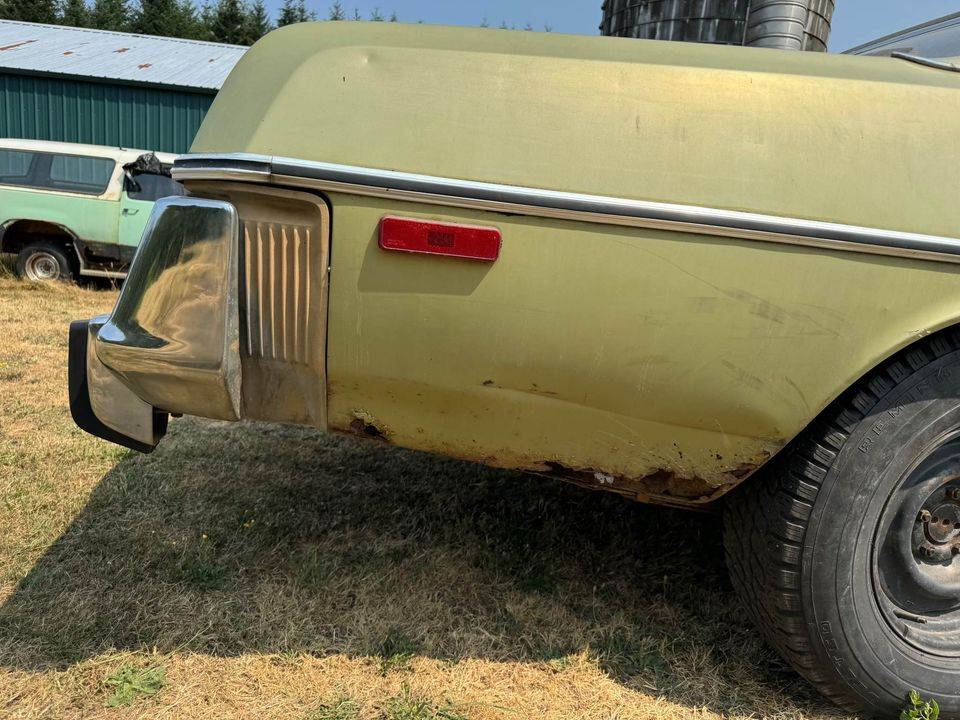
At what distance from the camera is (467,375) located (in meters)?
1.52

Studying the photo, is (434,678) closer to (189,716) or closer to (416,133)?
(189,716)

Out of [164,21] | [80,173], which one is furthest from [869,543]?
[164,21]

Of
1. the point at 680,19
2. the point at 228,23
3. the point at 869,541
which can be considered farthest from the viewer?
the point at 228,23

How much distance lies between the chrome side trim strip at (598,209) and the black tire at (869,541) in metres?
0.31

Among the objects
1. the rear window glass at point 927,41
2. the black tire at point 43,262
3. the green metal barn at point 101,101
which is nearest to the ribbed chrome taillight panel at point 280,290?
the rear window glass at point 927,41

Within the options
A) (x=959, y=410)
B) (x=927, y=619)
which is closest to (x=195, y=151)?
(x=959, y=410)

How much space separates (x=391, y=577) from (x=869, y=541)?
1358mm

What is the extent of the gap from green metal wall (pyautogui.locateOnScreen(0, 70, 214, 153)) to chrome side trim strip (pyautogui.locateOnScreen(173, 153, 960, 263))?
13.6m

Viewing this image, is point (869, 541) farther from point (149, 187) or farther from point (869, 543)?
point (149, 187)

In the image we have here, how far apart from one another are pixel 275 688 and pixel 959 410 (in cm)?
178

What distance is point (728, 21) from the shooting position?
345 cm

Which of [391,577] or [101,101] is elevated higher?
[101,101]

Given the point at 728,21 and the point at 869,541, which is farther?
the point at 728,21

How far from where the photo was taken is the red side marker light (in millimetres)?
1423
